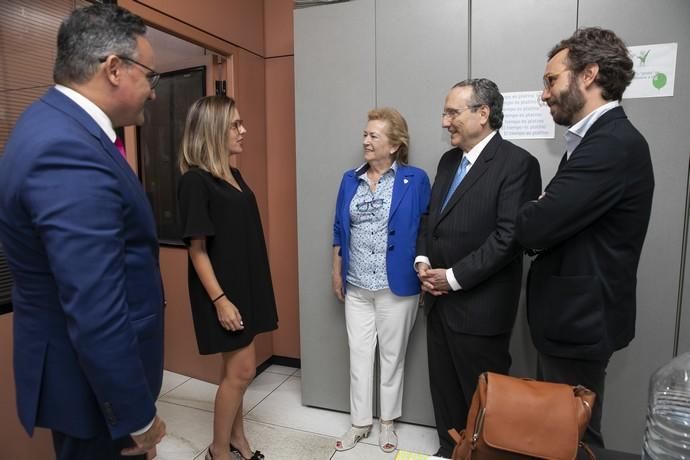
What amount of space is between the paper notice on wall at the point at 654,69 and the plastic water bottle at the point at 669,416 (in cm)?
143

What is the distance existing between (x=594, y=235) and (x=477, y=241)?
0.49 m

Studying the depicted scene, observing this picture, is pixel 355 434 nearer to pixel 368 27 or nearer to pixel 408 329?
pixel 408 329

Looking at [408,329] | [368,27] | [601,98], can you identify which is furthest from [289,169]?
[601,98]

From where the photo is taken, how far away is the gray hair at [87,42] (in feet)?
3.51

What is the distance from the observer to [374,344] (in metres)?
2.38

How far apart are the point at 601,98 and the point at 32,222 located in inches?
67.2

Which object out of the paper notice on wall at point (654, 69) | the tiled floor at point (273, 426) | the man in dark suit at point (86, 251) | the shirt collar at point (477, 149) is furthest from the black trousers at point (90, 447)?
the paper notice on wall at point (654, 69)

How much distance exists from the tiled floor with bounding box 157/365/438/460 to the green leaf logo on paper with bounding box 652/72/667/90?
2.08m

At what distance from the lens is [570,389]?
1043 millimetres

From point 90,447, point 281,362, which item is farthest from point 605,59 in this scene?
point 281,362

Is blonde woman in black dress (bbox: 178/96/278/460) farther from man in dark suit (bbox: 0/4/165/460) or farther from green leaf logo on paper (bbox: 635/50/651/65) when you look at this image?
green leaf logo on paper (bbox: 635/50/651/65)

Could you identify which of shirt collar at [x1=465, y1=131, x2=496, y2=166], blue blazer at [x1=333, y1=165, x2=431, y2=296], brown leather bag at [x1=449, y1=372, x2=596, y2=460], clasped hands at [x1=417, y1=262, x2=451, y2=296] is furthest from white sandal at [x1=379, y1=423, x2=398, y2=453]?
shirt collar at [x1=465, y1=131, x2=496, y2=166]

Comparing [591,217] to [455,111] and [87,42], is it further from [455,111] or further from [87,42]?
[87,42]

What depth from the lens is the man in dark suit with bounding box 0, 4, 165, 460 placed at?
37.1 inches
